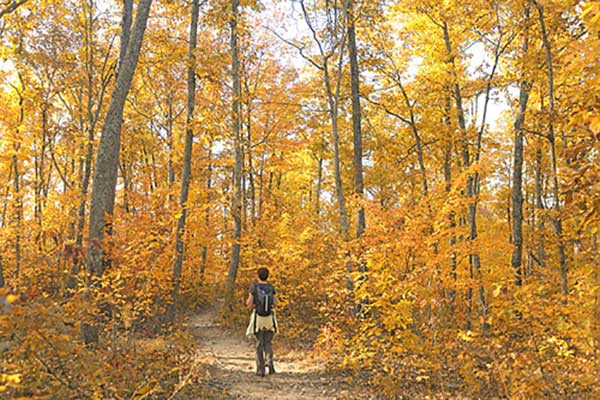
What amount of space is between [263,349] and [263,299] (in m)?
0.87

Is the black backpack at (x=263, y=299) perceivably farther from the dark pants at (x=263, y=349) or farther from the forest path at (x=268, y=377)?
the forest path at (x=268, y=377)

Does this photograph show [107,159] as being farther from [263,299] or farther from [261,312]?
[261,312]

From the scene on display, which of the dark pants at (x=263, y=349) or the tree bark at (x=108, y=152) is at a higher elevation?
the tree bark at (x=108, y=152)

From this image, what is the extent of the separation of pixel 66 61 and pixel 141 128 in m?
3.97

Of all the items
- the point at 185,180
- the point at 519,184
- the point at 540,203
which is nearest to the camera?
the point at 185,180

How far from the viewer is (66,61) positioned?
45.6ft

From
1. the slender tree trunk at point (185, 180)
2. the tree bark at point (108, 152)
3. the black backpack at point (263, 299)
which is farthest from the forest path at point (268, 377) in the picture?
the tree bark at point (108, 152)

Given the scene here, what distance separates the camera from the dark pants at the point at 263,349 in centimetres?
736

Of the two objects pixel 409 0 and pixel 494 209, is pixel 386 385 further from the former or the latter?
pixel 494 209

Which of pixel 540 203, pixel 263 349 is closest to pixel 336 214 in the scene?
pixel 540 203

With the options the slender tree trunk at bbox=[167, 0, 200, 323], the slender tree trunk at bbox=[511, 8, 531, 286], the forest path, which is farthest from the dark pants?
the slender tree trunk at bbox=[511, 8, 531, 286]

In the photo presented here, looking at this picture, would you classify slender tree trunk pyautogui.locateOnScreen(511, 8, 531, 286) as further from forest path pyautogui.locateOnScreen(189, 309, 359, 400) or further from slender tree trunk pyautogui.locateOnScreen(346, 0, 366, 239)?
forest path pyautogui.locateOnScreen(189, 309, 359, 400)

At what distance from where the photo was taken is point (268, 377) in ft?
24.2

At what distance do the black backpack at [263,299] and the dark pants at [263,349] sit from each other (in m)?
0.35
